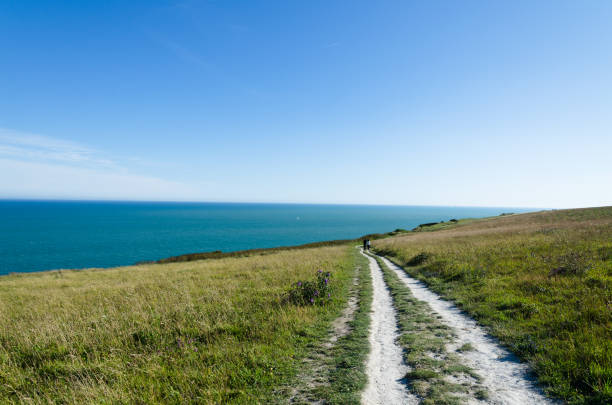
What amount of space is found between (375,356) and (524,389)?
287cm

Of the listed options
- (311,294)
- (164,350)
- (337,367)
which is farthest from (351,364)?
(311,294)

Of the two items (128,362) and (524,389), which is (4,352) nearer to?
(128,362)

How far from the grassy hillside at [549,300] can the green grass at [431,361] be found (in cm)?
137

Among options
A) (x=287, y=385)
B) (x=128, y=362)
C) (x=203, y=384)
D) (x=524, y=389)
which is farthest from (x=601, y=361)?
(x=128, y=362)

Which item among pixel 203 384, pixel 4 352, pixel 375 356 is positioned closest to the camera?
pixel 203 384

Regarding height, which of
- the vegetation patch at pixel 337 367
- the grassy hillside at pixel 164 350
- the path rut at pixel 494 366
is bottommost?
the grassy hillside at pixel 164 350

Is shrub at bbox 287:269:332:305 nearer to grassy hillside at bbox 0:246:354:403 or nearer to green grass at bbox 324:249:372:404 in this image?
grassy hillside at bbox 0:246:354:403

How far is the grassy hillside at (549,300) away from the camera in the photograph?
5215mm

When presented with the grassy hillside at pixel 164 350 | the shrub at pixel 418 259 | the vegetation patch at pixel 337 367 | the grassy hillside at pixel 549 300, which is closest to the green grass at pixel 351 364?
the vegetation patch at pixel 337 367

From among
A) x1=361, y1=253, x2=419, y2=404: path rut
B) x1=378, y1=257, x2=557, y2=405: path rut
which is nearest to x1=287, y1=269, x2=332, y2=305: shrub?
x1=361, y1=253, x2=419, y2=404: path rut

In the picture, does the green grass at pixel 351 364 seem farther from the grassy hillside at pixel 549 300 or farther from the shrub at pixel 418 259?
the shrub at pixel 418 259

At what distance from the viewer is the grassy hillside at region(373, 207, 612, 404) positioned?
5.21 meters

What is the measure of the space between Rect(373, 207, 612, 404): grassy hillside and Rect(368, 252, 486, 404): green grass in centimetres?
137

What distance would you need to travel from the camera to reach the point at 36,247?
7200cm
